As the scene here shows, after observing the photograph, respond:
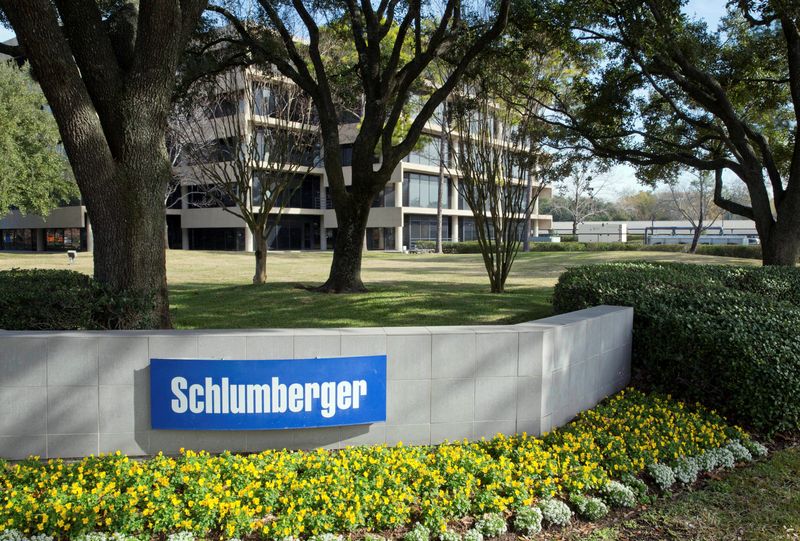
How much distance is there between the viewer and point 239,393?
16.2 feet

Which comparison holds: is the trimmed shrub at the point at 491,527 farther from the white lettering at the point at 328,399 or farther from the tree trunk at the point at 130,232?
the tree trunk at the point at 130,232

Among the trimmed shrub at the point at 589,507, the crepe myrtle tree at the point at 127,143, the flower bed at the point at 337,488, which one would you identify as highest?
the crepe myrtle tree at the point at 127,143

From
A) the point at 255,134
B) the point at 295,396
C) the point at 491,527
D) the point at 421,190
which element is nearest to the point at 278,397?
the point at 295,396

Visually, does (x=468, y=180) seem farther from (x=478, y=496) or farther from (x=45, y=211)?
(x=45, y=211)

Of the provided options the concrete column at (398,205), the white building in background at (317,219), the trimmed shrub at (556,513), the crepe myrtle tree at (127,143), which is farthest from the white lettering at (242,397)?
the concrete column at (398,205)

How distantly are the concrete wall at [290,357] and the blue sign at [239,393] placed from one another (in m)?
0.13

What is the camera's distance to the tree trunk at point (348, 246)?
1413cm

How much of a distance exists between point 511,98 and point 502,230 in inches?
130

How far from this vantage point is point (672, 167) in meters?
18.0

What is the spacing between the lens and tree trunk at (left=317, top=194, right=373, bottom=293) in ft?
46.4

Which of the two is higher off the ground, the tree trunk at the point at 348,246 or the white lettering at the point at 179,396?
the tree trunk at the point at 348,246

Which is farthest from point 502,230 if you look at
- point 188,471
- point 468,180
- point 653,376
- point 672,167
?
point 188,471

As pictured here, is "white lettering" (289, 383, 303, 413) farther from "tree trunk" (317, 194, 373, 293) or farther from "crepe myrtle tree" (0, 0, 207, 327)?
"tree trunk" (317, 194, 373, 293)

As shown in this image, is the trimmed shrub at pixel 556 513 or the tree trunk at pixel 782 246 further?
the tree trunk at pixel 782 246
